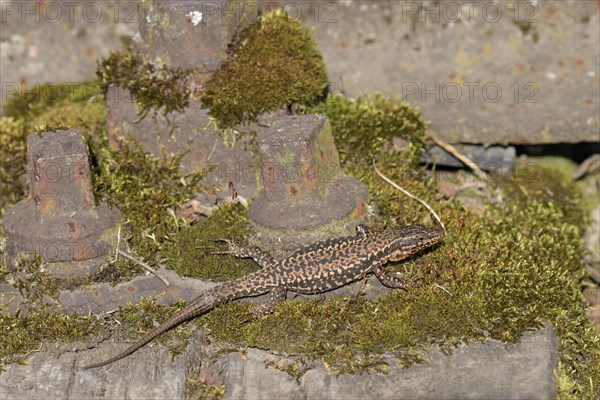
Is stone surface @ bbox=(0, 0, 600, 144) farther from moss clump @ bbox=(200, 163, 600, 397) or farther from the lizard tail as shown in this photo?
the lizard tail

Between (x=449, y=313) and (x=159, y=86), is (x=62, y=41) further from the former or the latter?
(x=449, y=313)

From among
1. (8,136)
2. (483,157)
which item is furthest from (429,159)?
(8,136)

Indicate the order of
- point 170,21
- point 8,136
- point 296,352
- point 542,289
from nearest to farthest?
point 296,352 → point 542,289 → point 170,21 → point 8,136

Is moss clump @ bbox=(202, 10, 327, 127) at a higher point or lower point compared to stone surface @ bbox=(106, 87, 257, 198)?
higher

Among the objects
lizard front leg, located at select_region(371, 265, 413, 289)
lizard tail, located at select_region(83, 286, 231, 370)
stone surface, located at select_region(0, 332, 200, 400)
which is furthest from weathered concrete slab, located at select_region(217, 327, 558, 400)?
lizard front leg, located at select_region(371, 265, 413, 289)

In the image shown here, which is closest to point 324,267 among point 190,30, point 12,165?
point 190,30

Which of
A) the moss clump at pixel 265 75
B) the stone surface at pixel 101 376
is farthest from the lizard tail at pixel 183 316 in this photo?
the moss clump at pixel 265 75

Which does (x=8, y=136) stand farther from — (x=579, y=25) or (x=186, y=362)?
(x=579, y=25)
